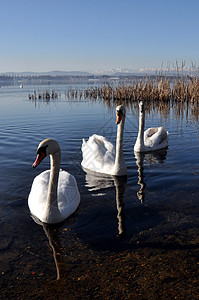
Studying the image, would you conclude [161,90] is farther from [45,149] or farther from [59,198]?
[45,149]

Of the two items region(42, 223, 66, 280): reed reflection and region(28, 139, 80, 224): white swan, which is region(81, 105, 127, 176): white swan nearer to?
region(28, 139, 80, 224): white swan

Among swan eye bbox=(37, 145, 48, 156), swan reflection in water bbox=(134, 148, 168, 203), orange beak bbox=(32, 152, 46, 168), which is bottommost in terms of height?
swan reflection in water bbox=(134, 148, 168, 203)

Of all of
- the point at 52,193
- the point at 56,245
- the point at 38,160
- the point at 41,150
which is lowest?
the point at 56,245

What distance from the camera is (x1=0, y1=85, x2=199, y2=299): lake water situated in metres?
4.34

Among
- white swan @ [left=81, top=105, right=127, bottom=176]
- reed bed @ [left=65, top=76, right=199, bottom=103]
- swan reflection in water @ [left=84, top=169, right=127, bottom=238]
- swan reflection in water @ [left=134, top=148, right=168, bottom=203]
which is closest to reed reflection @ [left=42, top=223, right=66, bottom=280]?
swan reflection in water @ [left=84, top=169, right=127, bottom=238]

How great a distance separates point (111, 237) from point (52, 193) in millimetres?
1327

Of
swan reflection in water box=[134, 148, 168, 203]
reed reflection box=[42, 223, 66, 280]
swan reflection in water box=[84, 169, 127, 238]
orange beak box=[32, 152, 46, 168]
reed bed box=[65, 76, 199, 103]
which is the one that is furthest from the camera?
reed bed box=[65, 76, 199, 103]

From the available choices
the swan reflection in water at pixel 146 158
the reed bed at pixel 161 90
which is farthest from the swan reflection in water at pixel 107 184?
the reed bed at pixel 161 90

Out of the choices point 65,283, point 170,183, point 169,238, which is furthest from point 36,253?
point 170,183

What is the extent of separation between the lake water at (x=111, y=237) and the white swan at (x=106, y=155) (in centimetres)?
31

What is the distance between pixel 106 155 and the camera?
9.07 meters

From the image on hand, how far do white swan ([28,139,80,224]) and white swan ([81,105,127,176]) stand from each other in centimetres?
196

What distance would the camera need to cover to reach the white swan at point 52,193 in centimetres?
548

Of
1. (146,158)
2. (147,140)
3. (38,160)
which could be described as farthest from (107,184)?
(147,140)
